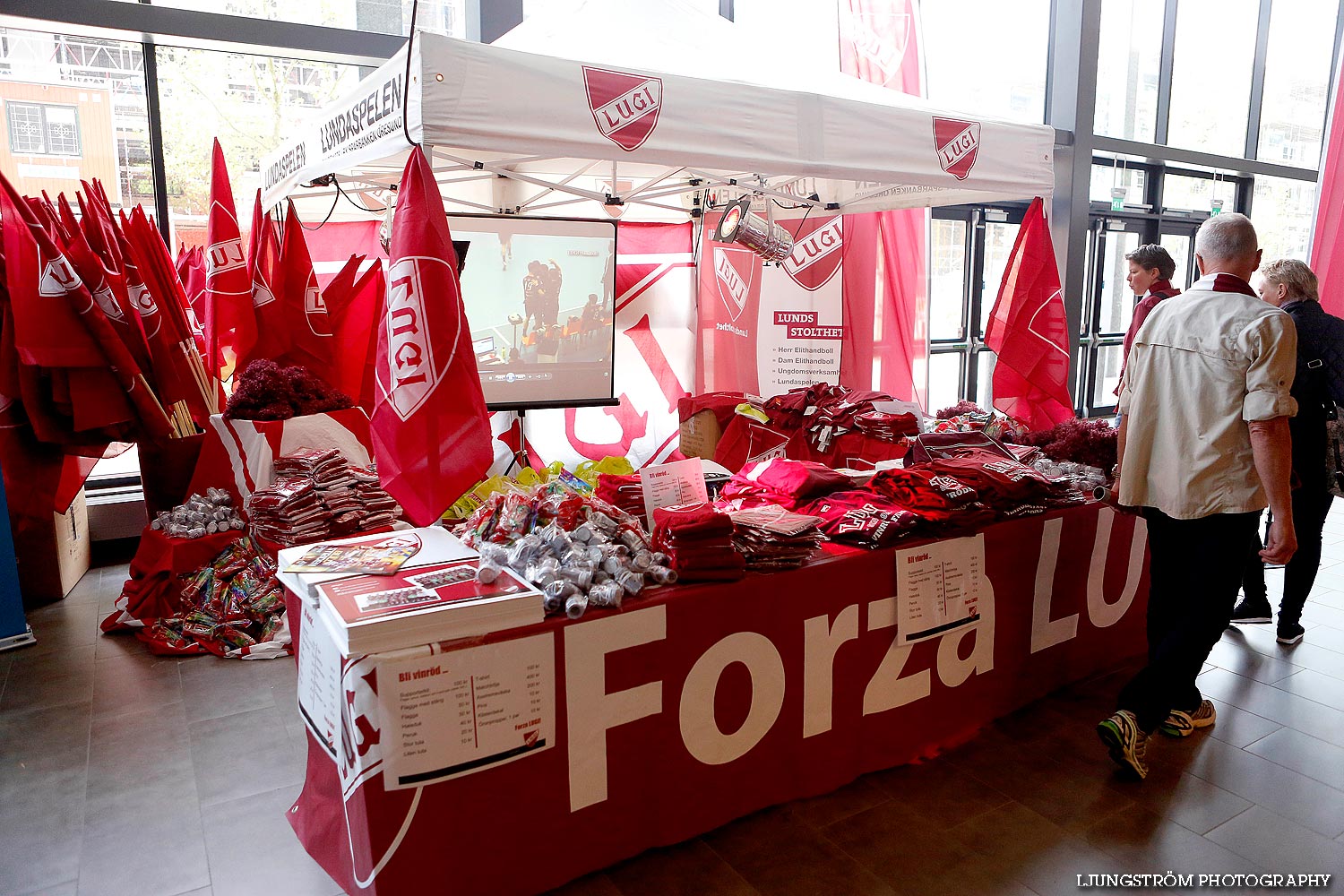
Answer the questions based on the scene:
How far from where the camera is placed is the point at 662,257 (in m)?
5.65

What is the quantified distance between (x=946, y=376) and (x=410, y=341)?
21.1ft

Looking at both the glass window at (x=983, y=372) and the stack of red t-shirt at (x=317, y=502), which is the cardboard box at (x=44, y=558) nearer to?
the stack of red t-shirt at (x=317, y=502)

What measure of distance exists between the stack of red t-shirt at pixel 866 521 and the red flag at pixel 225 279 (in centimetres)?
291

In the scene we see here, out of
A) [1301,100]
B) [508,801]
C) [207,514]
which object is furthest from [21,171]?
[1301,100]

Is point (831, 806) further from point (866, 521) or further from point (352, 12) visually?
point (352, 12)

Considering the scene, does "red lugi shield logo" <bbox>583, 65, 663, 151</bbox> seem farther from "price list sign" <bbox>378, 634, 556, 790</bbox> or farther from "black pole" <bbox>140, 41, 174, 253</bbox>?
"black pole" <bbox>140, 41, 174, 253</bbox>

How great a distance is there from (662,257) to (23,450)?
3567mm

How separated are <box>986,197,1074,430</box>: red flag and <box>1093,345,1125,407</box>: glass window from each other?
5547 millimetres

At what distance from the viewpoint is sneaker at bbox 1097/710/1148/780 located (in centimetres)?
240

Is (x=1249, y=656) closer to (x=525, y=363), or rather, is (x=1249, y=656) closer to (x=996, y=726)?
(x=996, y=726)

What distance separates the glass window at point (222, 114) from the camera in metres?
4.83

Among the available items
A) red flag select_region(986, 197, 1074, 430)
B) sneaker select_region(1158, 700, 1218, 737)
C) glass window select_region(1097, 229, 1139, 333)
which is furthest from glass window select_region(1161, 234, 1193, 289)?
sneaker select_region(1158, 700, 1218, 737)

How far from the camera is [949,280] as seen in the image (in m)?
7.65

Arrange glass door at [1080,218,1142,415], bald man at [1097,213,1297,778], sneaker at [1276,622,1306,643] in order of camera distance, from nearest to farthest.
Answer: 1. bald man at [1097,213,1297,778]
2. sneaker at [1276,622,1306,643]
3. glass door at [1080,218,1142,415]
